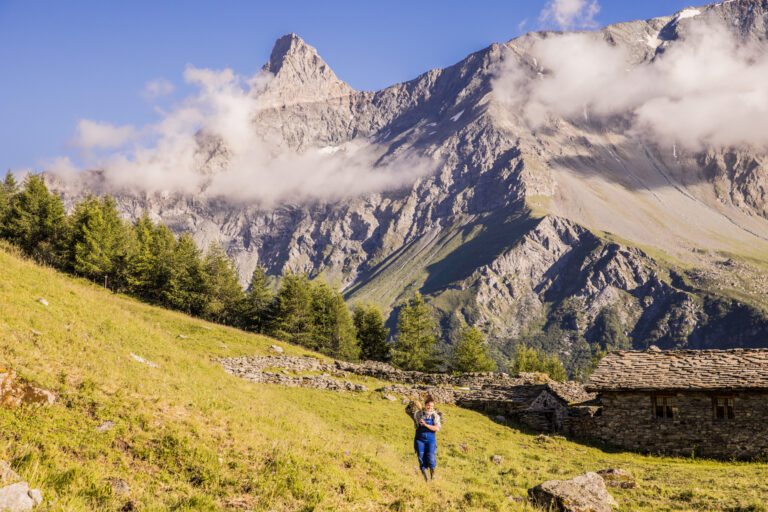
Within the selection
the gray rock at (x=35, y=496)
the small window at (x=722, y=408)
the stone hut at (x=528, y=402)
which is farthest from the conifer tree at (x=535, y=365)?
the gray rock at (x=35, y=496)

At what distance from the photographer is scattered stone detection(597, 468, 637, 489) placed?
18.4 meters

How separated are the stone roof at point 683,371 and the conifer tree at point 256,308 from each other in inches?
2177

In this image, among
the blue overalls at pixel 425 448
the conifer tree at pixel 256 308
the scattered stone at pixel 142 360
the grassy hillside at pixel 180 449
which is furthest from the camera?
the conifer tree at pixel 256 308

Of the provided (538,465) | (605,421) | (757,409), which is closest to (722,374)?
(757,409)

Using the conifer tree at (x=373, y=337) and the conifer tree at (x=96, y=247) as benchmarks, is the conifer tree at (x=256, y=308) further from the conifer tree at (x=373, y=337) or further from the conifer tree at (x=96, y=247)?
the conifer tree at (x=96, y=247)

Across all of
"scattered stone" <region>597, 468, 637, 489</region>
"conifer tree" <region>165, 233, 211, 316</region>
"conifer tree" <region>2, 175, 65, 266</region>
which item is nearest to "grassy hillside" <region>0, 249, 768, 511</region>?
"scattered stone" <region>597, 468, 637, 489</region>

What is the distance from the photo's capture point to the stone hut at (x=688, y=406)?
97.2 ft

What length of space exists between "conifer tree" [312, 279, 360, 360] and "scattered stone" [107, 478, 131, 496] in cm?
6259

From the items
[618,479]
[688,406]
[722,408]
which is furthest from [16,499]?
[722,408]

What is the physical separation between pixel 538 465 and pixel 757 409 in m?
18.6

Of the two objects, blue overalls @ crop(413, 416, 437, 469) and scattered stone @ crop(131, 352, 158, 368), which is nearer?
blue overalls @ crop(413, 416, 437, 469)

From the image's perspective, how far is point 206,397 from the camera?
16.1 metres

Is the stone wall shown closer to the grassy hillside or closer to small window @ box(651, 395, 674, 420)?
small window @ box(651, 395, 674, 420)

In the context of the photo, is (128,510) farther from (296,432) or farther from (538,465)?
(538,465)
